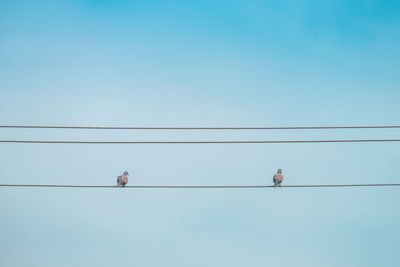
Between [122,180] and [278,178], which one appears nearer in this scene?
[122,180]

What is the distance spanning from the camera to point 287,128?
13195mm

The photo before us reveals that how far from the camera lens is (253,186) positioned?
557 inches

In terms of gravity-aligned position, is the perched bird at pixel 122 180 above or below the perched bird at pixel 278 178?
below

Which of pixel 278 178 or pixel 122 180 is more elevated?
pixel 278 178

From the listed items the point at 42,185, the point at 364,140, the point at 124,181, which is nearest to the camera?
the point at 364,140

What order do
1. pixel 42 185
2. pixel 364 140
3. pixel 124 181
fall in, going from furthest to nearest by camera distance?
pixel 124 181
pixel 42 185
pixel 364 140

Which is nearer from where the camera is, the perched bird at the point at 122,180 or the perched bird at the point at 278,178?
the perched bird at the point at 122,180

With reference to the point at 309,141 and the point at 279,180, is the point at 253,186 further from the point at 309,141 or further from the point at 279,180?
the point at 279,180

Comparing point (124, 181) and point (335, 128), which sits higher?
point (335, 128)

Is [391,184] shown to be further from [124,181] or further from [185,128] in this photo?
[124,181]

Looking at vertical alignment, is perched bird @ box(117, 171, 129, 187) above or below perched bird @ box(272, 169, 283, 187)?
below

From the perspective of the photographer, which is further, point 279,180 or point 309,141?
point 279,180

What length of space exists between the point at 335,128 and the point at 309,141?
30.3 inches

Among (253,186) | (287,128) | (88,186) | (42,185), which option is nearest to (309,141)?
(287,128)
